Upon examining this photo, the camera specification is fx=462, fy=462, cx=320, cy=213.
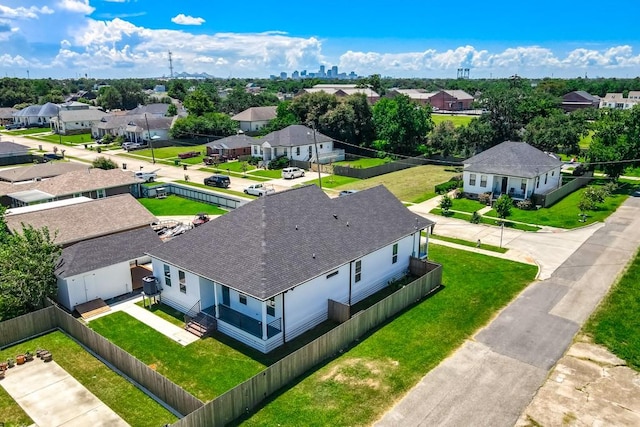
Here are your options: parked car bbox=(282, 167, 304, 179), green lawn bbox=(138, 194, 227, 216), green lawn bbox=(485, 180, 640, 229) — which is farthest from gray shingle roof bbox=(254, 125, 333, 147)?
green lawn bbox=(485, 180, 640, 229)

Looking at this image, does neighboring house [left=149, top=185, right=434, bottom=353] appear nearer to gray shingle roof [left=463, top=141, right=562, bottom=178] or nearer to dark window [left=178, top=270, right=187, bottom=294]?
dark window [left=178, top=270, right=187, bottom=294]

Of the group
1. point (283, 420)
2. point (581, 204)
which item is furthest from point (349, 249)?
point (581, 204)

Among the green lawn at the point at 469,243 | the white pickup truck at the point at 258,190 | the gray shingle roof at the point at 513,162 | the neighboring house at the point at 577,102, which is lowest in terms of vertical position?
the green lawn at the point at 469,243

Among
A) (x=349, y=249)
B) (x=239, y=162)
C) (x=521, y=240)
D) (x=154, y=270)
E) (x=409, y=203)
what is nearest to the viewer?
(x=349, y=249)

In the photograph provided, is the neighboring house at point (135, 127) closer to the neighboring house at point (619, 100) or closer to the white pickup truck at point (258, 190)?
the white pickup truck at point (258, 190)

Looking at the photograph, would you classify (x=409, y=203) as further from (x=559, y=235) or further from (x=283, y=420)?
(x=283, y=420)

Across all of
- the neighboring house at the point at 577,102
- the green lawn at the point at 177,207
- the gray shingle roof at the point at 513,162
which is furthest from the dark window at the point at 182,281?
the neighboring house at the point at 577,102
